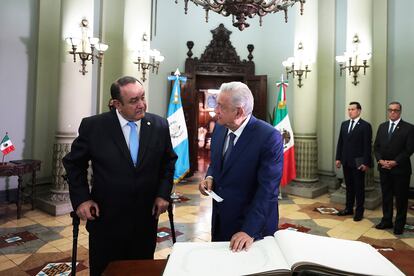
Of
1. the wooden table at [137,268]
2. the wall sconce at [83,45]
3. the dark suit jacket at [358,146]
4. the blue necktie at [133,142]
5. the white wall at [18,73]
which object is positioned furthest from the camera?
the white wall at [18,73]

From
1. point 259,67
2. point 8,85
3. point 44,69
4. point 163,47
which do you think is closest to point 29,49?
point 44,69

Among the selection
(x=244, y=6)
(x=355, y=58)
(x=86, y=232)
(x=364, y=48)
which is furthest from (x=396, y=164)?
(x=86, y=232)

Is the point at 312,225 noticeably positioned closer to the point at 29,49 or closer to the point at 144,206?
the point at 144,206

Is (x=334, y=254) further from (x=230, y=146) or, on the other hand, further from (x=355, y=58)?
(x=355, y=58)

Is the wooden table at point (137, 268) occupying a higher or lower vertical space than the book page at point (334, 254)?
lower

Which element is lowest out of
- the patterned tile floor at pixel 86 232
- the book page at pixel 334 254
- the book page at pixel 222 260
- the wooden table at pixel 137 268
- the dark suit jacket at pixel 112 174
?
the patterned tile floor at pixel 86 232

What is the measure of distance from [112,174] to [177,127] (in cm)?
486

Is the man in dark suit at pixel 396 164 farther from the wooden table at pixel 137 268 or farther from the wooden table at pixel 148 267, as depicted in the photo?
the wooden table at pixel 137 268

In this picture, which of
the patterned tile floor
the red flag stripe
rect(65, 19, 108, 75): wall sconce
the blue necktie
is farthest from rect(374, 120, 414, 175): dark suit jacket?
rect(65, 19, 108, 75): wall sconce

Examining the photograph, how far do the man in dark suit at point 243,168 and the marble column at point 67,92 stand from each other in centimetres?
405

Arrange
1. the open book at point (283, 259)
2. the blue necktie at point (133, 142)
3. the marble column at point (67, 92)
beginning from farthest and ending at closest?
1. the marble column at point (67, 92)
2. the blue necktie at point (133, 142)
3. the open book at point (283, 259)

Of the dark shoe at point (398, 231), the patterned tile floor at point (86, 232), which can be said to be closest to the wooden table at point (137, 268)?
the patterned tile floor at point (86, 232)

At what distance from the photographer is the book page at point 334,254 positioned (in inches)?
37.6

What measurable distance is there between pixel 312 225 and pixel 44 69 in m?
5.44
